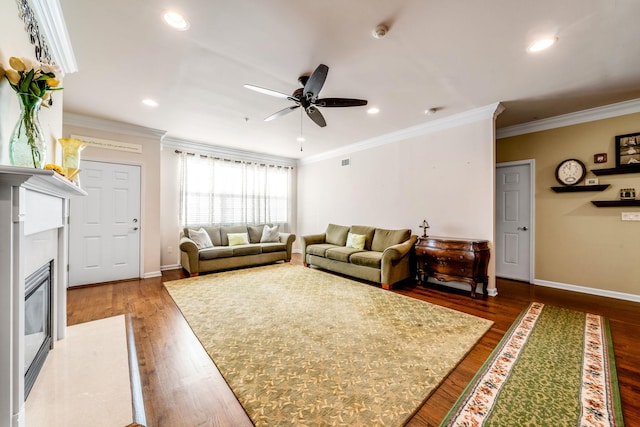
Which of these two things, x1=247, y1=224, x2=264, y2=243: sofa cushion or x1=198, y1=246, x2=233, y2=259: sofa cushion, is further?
x1=247, y1=224, x2=264, y2=243: sofa cushion

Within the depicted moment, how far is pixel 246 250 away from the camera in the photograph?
5004 mm

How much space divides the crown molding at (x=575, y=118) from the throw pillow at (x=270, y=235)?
4.87 m

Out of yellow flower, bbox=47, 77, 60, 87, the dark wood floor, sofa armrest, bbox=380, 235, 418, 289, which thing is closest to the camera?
Result: yellow flower, bbox=47, 77, 60, 87

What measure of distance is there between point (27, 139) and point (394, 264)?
3.83m

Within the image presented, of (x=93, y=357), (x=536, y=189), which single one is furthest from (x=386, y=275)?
(x=93, y=357)

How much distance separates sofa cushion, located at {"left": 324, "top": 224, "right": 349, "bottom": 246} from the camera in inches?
209

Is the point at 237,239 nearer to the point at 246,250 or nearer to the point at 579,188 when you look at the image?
the point at 246,250

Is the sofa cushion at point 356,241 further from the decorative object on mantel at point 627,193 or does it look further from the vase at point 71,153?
the vase at point 71,153

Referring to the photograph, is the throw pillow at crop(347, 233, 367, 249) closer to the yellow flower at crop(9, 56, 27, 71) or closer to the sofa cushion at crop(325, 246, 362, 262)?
the sofa cushion at crop(325, 246, 362, 262)

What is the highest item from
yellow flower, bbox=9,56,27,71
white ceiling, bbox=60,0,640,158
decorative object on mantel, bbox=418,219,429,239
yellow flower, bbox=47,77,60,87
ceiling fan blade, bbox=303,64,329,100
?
white ceiling, bbox=60,0,640,158

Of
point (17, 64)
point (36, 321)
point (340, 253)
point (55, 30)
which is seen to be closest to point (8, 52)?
point (17, 64)

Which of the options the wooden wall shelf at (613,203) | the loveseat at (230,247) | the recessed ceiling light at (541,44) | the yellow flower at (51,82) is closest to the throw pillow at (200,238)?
the loveseat at (230,247)

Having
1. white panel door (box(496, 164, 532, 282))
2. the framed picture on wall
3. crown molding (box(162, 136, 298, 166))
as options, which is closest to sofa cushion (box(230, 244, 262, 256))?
crown molding (box(162, 136, 298, 166))

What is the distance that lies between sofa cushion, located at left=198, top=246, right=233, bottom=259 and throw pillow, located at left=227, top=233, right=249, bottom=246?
1.51 ft
